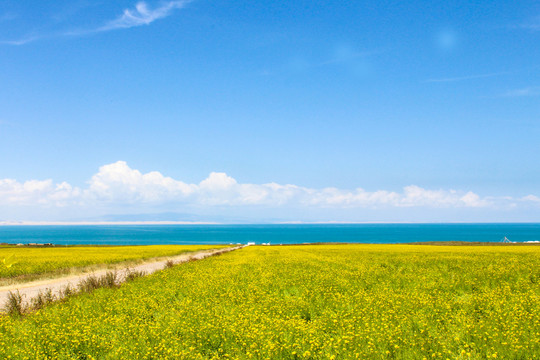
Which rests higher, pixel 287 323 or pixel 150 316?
pixel 287 323

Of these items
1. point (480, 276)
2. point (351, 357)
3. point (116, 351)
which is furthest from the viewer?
point (480, 276)

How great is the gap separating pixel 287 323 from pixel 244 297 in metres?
4.69

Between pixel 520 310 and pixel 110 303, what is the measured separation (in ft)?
43.1

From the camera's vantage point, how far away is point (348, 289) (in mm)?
14602

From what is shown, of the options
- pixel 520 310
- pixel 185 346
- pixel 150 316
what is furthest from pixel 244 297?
pixel 520 310

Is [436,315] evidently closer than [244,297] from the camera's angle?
Yes

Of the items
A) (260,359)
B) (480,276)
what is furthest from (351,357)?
(480,276)

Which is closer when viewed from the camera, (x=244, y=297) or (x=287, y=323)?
(x=287, y=323)

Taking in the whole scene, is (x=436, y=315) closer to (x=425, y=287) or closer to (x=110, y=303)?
(x=425, y=287)

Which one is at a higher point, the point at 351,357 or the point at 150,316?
the point at 351,357

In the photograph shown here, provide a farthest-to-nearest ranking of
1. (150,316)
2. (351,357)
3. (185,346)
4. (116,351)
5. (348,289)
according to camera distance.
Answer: (348,289)
(150,316)
(185,346)
(116,351)
(351,357)

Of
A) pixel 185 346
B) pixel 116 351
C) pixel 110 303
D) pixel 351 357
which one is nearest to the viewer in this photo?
pixel 351 357

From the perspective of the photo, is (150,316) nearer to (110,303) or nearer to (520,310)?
(110,303)

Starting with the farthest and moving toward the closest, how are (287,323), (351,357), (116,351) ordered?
(287,323) → (116,351) → (351,357)
